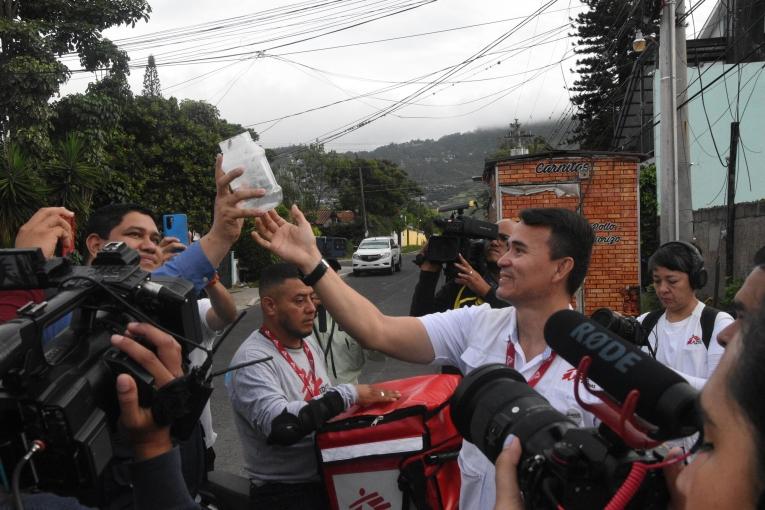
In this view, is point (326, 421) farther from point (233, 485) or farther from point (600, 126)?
point (600, 126)

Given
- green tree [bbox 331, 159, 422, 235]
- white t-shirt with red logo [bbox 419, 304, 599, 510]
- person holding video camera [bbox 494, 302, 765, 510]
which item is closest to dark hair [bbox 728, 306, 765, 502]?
person holding video camera [bbox 494, 302, 765, 510]

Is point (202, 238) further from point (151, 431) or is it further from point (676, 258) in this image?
point (676, 258)

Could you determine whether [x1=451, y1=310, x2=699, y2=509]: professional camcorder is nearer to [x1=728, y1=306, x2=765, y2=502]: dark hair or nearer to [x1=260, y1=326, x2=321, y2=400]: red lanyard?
[x1=728, y1=306, x2=765, y2=502]: dark hair

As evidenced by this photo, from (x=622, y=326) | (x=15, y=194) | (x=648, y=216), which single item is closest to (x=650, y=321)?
(x=622, y=326)

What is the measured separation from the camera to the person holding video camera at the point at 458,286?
361 centimetres

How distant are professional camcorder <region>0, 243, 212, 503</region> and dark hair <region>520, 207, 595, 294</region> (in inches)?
53.9

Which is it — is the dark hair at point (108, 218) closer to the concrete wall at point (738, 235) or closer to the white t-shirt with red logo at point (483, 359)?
the white t-shirt with red logo at point (483, 359)

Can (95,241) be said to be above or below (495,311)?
above

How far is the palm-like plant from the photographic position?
28.0 feet

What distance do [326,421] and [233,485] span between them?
57 cm

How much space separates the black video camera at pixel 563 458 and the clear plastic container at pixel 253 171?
139 centimetres

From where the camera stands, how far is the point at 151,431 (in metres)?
1.36

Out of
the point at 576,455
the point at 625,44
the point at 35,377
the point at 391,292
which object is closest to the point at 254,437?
the point at 35,377

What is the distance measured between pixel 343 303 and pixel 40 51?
11060mm
